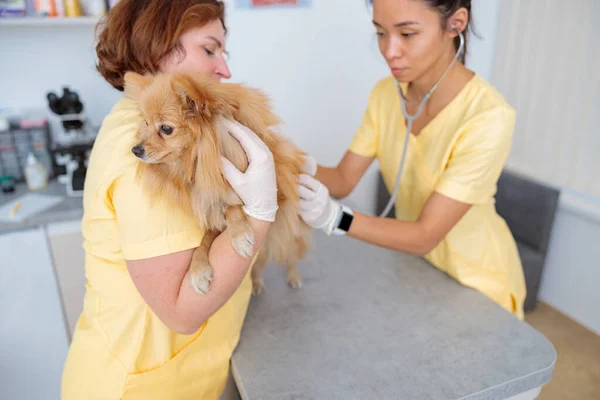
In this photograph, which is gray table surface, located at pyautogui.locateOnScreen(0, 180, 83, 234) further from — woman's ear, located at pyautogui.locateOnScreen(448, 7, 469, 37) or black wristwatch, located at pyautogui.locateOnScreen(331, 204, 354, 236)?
woman's ear, located at pyautogui.locateOnScreen(448, 7, 469, 37)

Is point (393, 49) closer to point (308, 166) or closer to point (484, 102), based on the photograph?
point (484, 102)

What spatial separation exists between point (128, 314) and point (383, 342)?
2.01ft

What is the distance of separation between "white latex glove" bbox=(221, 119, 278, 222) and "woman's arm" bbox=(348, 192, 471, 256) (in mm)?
416

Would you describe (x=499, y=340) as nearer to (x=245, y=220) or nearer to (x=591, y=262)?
(x=245, y=220)

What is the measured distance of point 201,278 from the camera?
2.84 feet

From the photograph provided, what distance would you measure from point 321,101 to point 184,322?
227cm

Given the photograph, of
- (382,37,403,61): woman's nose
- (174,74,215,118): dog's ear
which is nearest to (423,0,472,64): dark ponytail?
(382,37,403,61): woman's nose

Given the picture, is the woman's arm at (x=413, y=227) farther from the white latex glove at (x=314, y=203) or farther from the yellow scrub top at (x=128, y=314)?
the yellow scrub top at (x=128, y=314)

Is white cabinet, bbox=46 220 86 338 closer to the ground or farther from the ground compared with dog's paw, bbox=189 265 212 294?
closer to the ground

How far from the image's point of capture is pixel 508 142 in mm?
1274

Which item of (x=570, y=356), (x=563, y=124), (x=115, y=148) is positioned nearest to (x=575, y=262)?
(x=570, y=356)

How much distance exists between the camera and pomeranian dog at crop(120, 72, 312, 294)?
0.83 meters

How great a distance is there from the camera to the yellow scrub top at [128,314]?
85 cm

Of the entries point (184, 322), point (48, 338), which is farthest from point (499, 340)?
point (48, 338)
